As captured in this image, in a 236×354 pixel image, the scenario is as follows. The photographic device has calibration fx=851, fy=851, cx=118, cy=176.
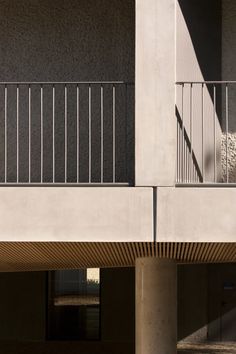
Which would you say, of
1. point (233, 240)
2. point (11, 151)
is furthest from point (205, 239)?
point (11, 151)

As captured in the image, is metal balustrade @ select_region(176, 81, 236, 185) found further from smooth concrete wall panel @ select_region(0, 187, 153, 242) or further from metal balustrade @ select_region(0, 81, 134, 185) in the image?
metal balustrade @ select_region(0, 81, 134, 185)

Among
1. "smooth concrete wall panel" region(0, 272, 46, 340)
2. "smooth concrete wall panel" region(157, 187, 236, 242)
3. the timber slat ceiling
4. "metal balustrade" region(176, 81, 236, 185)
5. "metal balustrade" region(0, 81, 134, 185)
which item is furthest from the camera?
"smooth concrete wall panel" region(0, 272, 46, 340)

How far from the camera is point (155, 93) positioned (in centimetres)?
907

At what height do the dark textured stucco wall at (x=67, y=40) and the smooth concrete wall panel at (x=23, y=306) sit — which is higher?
the dark textured stucco wall at (x=67, y=40)

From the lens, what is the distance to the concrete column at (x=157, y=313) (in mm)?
10477

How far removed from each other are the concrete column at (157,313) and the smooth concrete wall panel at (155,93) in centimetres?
202

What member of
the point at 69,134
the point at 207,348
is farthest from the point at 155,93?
the point at 207,348

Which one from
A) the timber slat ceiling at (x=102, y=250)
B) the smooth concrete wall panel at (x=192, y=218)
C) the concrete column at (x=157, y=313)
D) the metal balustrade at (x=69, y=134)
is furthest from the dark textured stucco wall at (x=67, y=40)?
the smooth concrete wall panel at (x=192, y=218)

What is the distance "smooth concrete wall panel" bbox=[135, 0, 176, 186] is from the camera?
29.6 feet

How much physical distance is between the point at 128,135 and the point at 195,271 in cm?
795

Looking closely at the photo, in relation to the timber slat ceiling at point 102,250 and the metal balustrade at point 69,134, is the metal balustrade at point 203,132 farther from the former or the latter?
the metal balustrade at point 69,134

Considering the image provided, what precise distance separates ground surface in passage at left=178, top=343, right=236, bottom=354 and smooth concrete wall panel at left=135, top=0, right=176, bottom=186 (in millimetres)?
9351

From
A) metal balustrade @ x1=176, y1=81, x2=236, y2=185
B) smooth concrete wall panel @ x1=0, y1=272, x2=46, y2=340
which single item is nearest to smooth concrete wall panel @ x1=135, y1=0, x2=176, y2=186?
metal balustrade @ x1=176, y1=81, x2=236, y2=185

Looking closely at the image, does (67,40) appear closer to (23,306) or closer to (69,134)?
(69,134)
